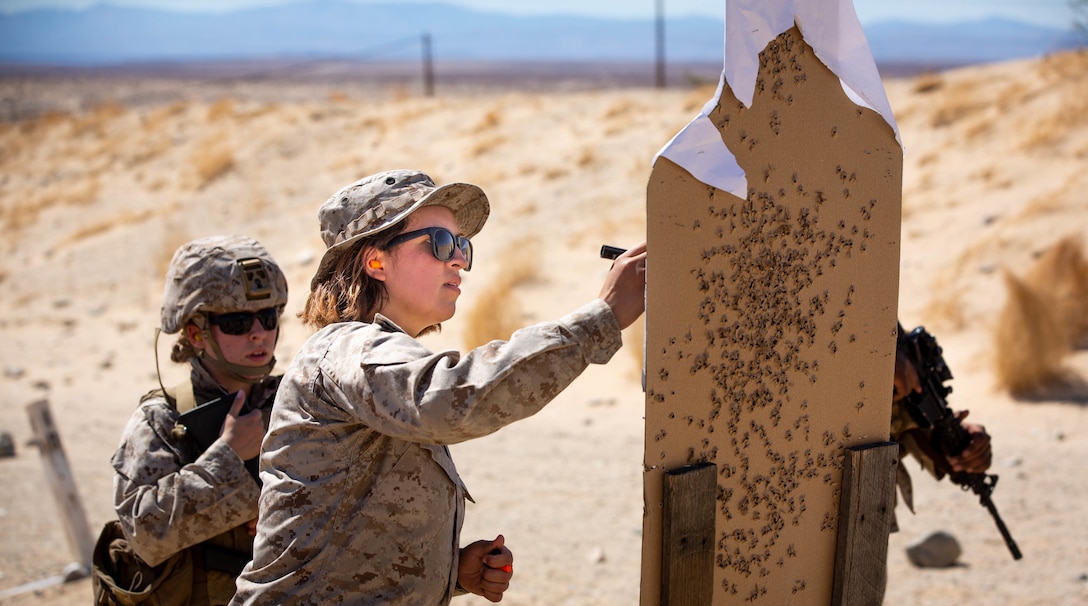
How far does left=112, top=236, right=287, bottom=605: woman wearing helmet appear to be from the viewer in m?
2.39

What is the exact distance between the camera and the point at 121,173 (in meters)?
21.7


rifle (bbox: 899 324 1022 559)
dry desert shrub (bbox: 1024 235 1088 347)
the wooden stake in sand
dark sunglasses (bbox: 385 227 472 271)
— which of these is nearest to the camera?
dark sunglasses (bbox: 385 227 472 271)

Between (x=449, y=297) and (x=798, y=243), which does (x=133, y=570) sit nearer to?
(x=449, y=297)

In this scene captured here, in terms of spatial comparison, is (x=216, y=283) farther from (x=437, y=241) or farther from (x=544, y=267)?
(x=544, y=267)

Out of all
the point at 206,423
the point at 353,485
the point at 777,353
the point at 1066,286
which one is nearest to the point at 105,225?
the point at 1066,286

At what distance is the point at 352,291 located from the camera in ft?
6.41

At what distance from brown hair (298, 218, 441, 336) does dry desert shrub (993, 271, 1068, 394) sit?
21.2 ft

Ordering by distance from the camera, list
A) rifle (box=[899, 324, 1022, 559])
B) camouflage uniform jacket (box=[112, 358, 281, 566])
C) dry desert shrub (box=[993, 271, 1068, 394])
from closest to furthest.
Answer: camouflage uniform jacket (box=[112, 358, 281, 566]), rifle (box=[899, 324, 1022, 559]), dry desert shrub (box=[993, 271, 1068, 394])

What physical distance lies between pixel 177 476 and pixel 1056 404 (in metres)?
6.54

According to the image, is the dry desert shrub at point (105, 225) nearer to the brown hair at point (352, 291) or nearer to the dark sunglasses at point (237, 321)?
the dark sunglasses at point (237, 321)

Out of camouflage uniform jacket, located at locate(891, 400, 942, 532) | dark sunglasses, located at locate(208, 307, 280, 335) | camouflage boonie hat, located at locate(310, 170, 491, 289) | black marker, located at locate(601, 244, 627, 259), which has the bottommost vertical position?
camouflage uniform jacket, located at locate(891, 400, 942, 532)

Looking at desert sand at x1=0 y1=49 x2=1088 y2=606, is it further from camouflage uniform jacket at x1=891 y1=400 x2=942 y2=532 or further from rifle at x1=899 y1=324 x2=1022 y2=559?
rifle at x1=899 y1=324 x2=1022 y2=559

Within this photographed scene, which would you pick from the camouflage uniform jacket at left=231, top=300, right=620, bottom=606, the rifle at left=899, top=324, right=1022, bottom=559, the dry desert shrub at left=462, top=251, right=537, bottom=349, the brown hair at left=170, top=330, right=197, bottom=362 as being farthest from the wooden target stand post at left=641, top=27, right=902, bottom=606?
the dry desert shrub at left=462, top=251, right=537, bottom=349

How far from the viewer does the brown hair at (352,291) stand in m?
1.94
